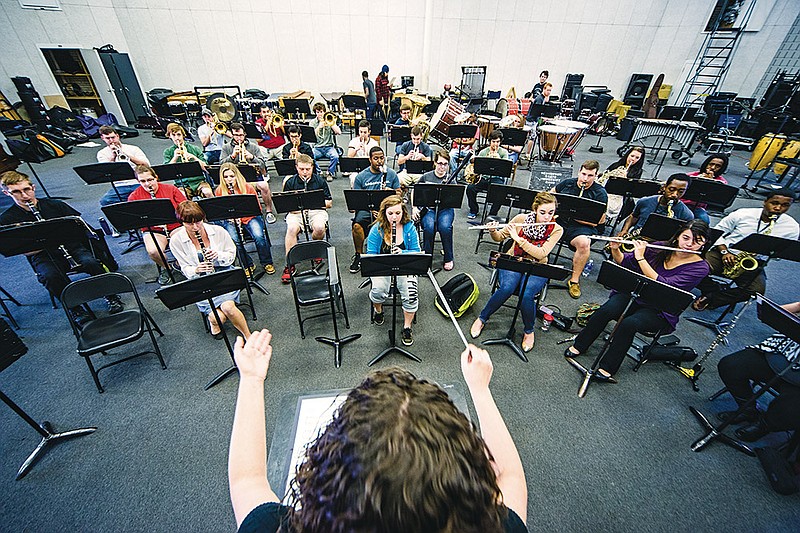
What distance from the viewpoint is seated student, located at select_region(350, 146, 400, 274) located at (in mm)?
4438

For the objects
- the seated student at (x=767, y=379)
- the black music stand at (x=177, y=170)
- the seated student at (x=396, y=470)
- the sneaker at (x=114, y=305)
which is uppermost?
the seated student at (x=396, y=470)

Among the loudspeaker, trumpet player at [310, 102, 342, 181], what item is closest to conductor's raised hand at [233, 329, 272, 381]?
trumpet player at [310, 102, 342, 181]

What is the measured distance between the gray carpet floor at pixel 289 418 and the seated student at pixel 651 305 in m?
0.34

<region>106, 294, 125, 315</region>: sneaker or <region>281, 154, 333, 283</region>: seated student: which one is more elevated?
<region>281, 154, 333, 283</region>: seated student

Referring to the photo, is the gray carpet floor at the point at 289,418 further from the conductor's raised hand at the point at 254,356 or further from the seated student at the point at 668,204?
the seated student at the point at 668,204

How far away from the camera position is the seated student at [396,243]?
3162mm

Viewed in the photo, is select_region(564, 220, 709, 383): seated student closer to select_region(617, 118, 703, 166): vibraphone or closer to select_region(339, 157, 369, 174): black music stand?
select_region(339, 157, 369, 174): black music stand

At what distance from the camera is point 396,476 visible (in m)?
0.53

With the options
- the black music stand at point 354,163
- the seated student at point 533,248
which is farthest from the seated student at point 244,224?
the seated student at point 533,248

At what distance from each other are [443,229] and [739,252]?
3475mm

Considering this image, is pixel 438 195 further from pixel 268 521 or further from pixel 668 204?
pixel 268 521

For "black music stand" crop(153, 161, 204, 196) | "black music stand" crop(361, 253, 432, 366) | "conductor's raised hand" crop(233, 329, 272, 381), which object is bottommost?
"black music stand" crop(361, 253, 432, 366)

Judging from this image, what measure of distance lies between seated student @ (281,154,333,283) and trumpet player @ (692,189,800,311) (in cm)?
489

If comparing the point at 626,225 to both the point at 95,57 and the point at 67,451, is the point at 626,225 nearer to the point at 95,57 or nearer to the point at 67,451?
the point at 67,451
